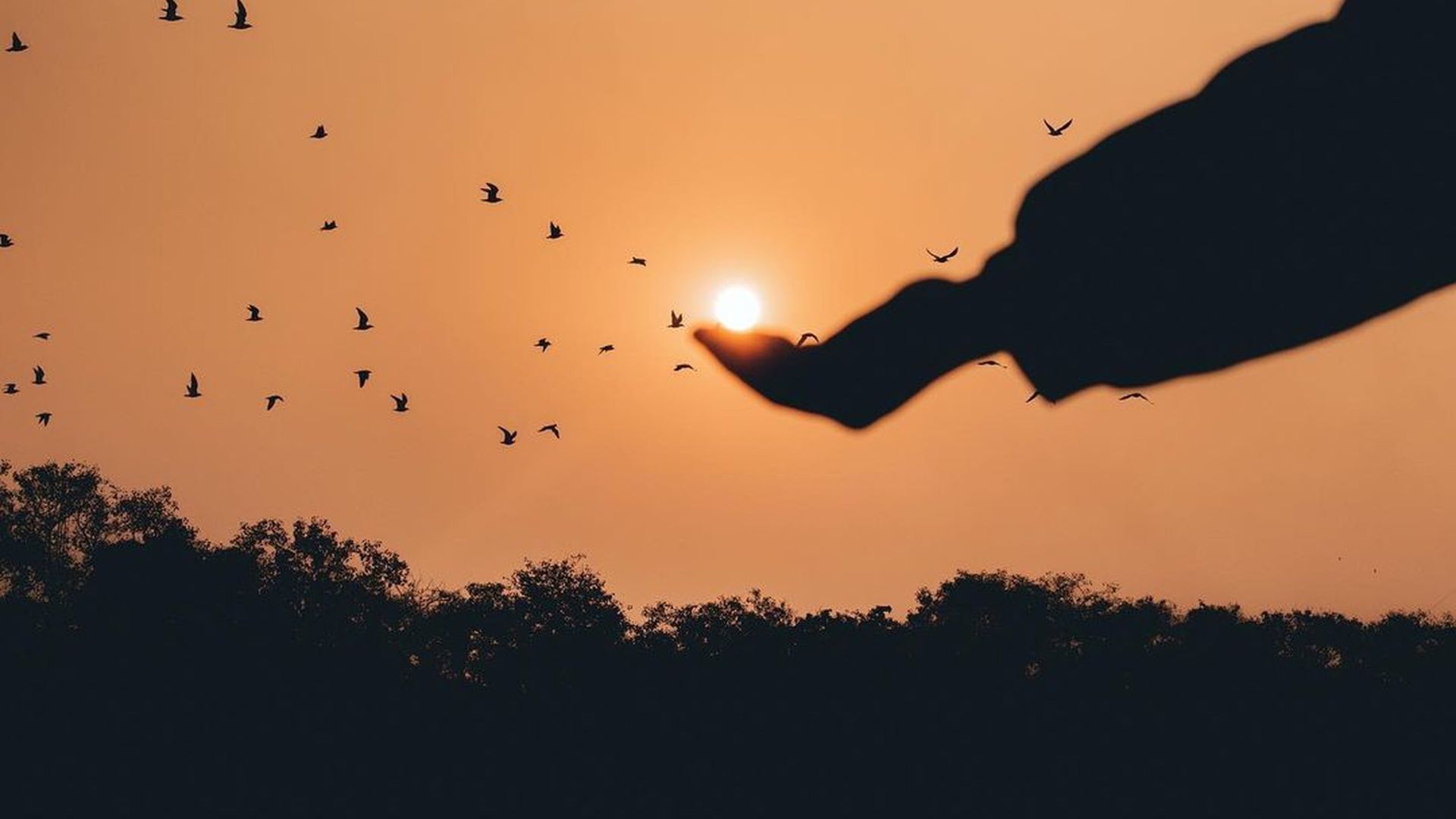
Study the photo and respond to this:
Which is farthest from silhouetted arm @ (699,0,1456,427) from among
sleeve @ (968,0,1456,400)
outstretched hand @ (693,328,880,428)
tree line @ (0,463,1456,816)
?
tree line @ (0,463,1456,816)

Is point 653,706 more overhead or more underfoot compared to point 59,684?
more underfoot

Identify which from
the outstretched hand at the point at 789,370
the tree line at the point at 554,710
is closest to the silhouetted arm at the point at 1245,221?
the outstretched hand at the point at 789,370

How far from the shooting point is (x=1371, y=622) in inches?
3782

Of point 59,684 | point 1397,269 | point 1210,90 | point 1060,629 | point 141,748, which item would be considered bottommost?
point 1060,629

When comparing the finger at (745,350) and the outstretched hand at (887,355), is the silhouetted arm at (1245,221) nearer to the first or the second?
the outstretched hand at (887,355)

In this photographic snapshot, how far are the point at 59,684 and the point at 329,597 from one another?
2295 centimetres

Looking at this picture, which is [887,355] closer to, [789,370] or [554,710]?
[789,370]

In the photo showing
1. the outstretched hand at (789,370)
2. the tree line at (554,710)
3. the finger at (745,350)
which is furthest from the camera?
the tree line at (554,710)

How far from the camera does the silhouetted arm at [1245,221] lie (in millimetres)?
3355

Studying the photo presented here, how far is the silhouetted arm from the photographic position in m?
3.36

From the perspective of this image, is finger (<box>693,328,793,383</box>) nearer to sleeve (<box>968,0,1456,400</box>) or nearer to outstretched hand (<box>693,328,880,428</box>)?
outstretched hand (<box>693,328,880,428</box>)

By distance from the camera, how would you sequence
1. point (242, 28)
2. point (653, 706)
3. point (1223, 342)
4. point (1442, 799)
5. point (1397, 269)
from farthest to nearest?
point (653, 706) → point (1442, 799) → point (242, 28) → point (1223, 342) → point (1397, 269)

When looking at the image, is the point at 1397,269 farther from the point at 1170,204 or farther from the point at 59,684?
the point at 59,684

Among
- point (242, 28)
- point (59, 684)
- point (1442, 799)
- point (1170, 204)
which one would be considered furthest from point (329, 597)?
point (1170, 204)
